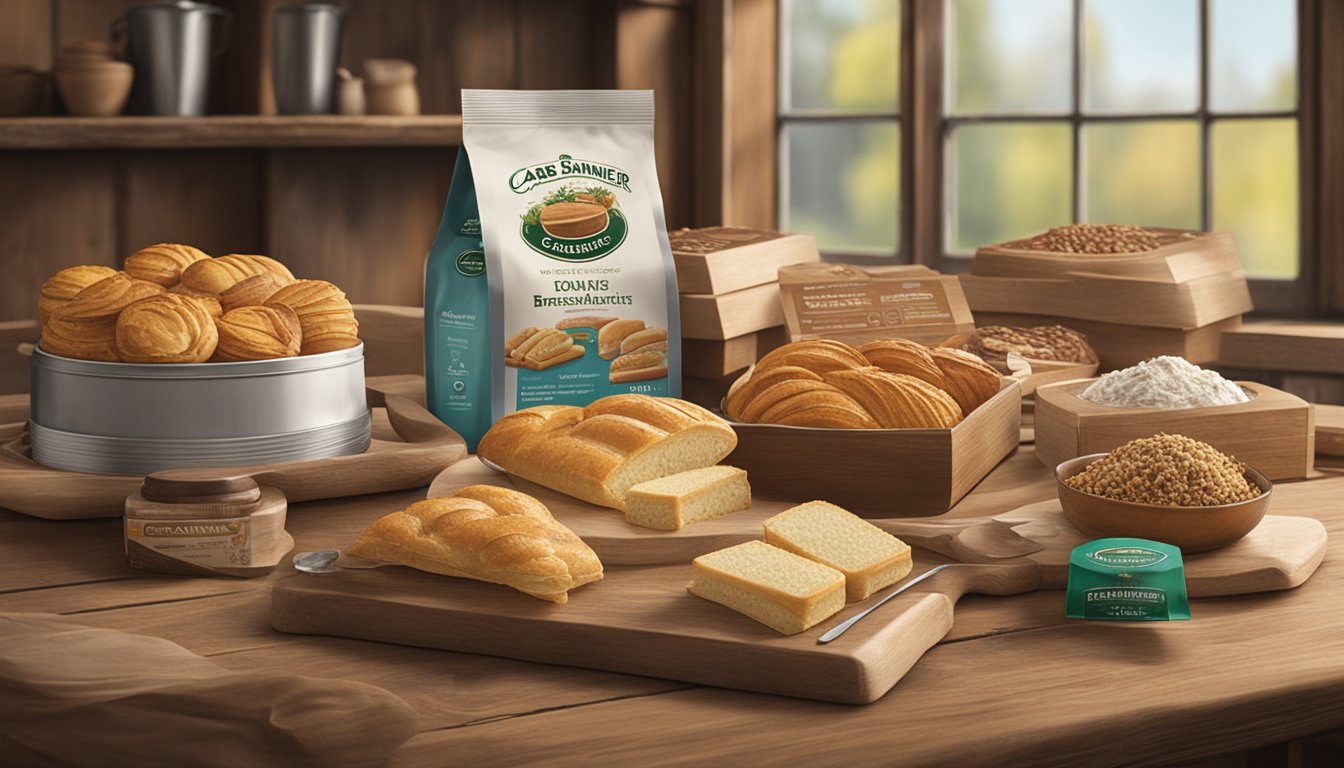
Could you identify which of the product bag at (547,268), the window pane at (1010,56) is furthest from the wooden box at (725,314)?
the window pane at (1010,56)

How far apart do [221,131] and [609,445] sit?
1.92 metres

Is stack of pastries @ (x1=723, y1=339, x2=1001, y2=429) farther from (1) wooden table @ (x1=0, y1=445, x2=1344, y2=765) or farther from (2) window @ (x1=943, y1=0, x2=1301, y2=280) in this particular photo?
(2) window @ (x1=943, y1=0, x2=1301, y2=280)

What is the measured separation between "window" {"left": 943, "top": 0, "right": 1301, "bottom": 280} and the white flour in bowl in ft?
5.96

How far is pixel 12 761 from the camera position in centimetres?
75

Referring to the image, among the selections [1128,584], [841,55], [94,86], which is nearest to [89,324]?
[1128,584]

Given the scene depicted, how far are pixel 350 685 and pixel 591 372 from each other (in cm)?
74

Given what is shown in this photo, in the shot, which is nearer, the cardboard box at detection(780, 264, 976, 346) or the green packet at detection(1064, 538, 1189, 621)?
the green packet at detection(1064, 538, 1189, 621)

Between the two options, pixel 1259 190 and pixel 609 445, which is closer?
pixel 609 445

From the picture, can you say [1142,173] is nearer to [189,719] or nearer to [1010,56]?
[1010,56]

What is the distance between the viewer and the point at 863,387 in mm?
1295

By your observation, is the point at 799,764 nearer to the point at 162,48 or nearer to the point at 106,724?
the point at 106,724

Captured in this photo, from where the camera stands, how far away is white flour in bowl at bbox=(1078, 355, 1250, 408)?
1356 mm

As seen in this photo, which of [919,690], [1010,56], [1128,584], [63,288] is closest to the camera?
[919,690]

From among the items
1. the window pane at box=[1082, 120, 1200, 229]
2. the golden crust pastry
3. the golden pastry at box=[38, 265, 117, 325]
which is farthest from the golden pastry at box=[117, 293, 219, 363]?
the window pane at box=[1082, 120, 1200, 229]
